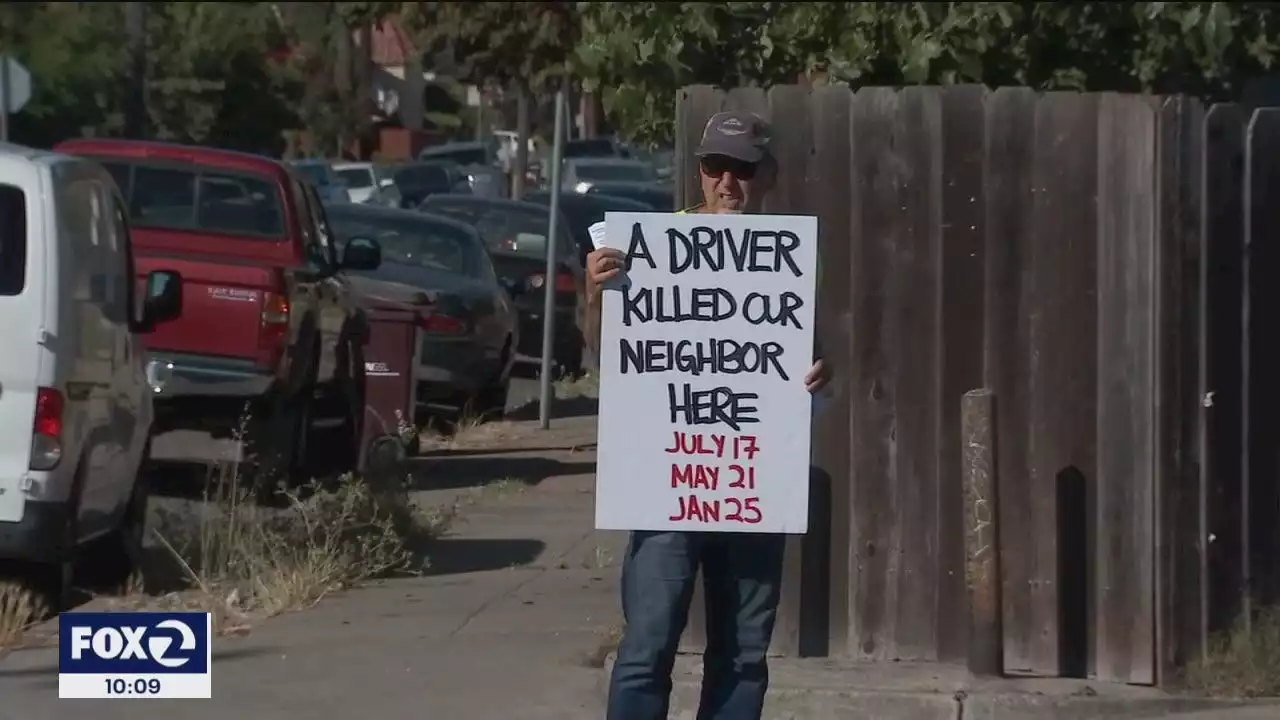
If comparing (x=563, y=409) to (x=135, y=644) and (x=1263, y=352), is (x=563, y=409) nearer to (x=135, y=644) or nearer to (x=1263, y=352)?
(x=1263, y=352)

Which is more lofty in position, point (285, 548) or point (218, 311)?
point (218, 311)

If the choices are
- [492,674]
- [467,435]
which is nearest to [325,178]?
[467,435]

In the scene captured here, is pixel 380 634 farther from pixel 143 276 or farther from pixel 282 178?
pixel 282 178

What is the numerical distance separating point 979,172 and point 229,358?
17.3 feet

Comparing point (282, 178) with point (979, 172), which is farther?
point (282, 178)

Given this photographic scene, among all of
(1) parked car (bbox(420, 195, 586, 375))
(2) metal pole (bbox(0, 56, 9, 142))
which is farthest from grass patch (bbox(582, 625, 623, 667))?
(2) metal pole (bbox(0, 56, 9, 142))

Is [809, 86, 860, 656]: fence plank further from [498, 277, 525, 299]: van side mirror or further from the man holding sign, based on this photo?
[498, 277, 525, 299]: van side mirror

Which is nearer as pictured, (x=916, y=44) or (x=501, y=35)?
(x=916, y=44)

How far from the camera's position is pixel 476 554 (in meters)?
10.5

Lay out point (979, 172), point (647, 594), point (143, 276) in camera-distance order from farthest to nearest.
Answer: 1. point (143, 276)
2. point (979, 172)
3. point (647, 594)

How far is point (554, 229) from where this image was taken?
16047mm

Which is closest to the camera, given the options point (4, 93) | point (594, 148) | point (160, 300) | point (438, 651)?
point (438, 651)

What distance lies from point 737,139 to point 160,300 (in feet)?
14.8

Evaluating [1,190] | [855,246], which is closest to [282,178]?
[1,190]
